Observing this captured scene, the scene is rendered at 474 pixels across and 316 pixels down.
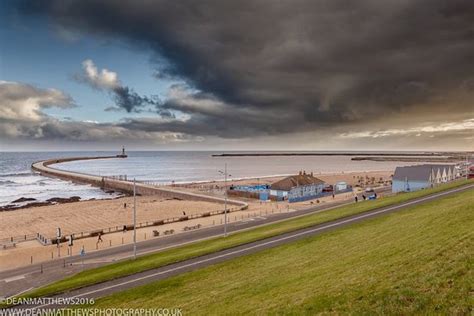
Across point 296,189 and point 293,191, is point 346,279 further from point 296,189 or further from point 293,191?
point 296,189

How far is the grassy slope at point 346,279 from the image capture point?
10.3 m

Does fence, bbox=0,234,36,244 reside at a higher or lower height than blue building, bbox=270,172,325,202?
lower

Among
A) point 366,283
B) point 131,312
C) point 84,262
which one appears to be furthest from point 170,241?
point 366,283

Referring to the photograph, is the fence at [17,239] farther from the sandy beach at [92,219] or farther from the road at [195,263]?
the road at [195,263]

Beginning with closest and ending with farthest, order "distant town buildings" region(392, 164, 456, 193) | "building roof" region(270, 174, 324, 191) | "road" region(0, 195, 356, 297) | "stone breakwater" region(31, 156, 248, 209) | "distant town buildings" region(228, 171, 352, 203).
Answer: "road" region(0, 195, 356, 297) → "distant town buildings" region(392, 164, 456, 193) → "distant town buildings" region(228, 171, 352, 203) → "building roof" region(270, 174, 324, 191) → "stone breakwater" region(31, 156, 248, 209)

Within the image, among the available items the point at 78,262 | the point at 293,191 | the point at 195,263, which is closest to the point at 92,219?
the point at 78,262

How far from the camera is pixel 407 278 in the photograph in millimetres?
11594

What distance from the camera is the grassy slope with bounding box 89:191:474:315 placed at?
10.3 m

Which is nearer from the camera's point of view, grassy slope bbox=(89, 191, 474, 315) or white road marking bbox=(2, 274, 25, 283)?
grassy slope bbox=(89, 191, 474, 315)

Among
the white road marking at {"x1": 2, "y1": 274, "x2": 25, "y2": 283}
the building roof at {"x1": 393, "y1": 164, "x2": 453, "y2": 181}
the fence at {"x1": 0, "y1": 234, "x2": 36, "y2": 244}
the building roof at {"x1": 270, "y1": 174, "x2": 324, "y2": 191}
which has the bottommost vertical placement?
the fence at {"x1": 0, "y1": 234, "x2": 36, "y2": 244}

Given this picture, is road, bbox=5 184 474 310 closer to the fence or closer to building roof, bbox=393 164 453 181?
the fence

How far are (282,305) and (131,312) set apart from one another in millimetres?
7864

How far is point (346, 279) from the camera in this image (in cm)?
1351

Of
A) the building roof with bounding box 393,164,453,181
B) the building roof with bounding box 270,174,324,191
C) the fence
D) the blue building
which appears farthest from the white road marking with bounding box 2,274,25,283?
the building roof with bounding box 393,164,453,181
